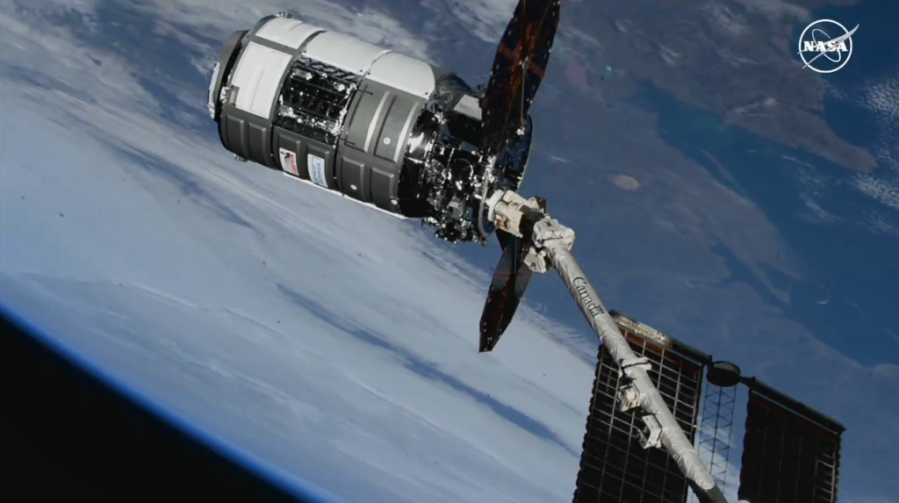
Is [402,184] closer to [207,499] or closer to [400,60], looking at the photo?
[400,60]

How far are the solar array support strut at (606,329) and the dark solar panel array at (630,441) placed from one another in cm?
447

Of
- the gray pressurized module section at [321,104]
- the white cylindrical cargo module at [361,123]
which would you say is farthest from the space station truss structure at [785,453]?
the gray pressurized module section at [321,104]

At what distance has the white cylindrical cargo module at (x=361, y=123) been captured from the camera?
12.9 meters

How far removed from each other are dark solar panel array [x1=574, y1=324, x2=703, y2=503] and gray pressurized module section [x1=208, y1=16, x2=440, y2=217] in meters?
7.11

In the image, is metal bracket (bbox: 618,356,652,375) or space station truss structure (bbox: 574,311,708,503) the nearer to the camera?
metal bracket (bbox: 618,356,652,375)

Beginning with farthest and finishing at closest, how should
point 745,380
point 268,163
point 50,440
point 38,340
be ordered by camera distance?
point 38,340 < point 50,440 < point 745,380 < point 268,163

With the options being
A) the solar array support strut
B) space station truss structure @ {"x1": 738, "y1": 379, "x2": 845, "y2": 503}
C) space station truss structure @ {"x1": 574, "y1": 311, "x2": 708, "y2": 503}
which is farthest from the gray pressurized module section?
space station truss structure @ {"x1": 738, "y1": 379, "x2": 845, "y2": 503}

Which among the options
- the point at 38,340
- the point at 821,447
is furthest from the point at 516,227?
the point at 38,340

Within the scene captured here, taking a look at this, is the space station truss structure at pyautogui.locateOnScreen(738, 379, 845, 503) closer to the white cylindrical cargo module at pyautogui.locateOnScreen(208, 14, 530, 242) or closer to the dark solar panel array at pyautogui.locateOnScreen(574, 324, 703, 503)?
the dark solar panel array at pyautogui.locateOnScreen(574, 324, 703, 503)

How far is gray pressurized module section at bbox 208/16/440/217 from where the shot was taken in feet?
42.4

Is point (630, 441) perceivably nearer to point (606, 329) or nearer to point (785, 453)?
point (785, 453)

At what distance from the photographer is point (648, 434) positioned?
10.2 metres

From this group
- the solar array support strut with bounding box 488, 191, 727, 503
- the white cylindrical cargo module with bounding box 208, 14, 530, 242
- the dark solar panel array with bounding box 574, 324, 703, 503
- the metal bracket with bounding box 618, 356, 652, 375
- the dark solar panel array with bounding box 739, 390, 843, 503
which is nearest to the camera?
the solar array support strut with bounding box 488, 191, 727, 503

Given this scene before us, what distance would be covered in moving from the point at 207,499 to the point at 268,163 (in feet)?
71.2
